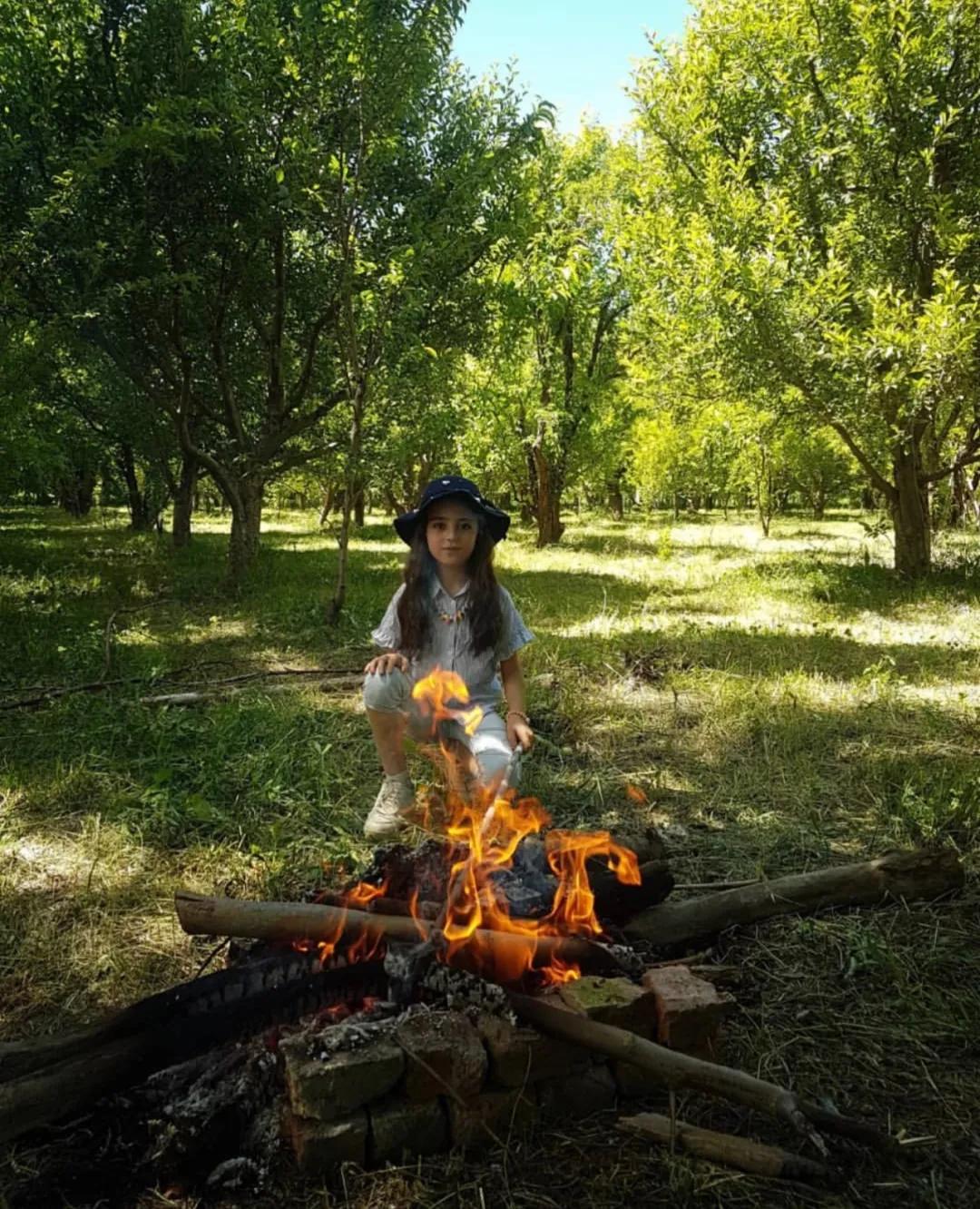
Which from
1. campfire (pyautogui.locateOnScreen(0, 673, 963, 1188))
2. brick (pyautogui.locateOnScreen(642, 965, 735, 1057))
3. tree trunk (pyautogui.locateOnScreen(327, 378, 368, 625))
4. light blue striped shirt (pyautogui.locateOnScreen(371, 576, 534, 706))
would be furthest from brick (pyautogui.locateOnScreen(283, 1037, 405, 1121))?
tree trunk (pyautogui.locateOnScreen(327, 378, 368, 625))

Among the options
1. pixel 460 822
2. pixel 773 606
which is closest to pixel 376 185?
pixel 773 606

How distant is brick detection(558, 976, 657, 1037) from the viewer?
7.18 ft

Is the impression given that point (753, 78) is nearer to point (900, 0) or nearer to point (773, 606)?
point (900, 0)

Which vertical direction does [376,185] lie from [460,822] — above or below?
above

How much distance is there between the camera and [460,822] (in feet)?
11.0

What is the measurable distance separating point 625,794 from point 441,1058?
2.56 m

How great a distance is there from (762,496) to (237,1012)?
26.6 metres

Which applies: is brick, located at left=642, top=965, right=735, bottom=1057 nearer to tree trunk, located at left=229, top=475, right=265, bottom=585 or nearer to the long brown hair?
the long brown hair

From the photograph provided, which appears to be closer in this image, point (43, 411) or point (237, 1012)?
point (237, 1012)

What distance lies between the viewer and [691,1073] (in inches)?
79.2

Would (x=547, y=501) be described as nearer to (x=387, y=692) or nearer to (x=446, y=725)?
(x=446, y=725)

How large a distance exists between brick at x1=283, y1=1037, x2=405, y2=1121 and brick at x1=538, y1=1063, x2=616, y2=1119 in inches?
17.8

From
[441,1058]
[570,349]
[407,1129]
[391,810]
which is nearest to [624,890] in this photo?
[441,1058]

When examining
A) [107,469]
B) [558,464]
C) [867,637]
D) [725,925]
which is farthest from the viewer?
[107,469]
